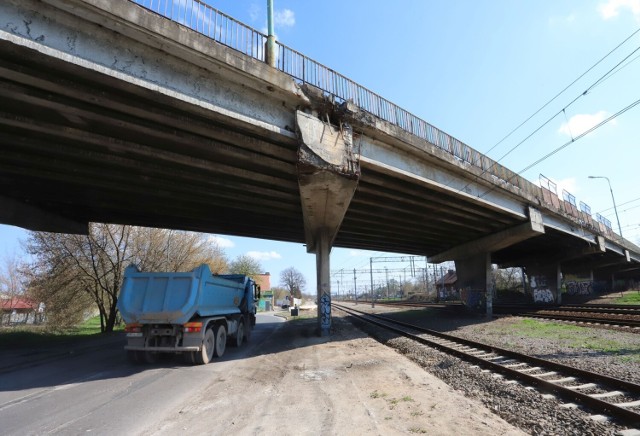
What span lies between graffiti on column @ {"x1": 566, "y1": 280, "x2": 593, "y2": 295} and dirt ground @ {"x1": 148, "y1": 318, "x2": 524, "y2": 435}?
4685 cm

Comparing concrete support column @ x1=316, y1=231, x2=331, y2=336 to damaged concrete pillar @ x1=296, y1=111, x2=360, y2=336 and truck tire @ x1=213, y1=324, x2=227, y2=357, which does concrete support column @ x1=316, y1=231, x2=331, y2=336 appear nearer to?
damaged concrete pillar @ x1=296, y1=111, x2=360, y2=336

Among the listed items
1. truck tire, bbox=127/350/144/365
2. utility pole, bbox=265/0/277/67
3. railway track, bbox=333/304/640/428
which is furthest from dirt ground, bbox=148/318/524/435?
A: utility pole, bbox=265/0/277/67

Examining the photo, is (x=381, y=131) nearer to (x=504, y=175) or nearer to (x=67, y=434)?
(x=504, y=175)

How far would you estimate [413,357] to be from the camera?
11078 millimetres

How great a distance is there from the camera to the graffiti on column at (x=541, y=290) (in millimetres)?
38531

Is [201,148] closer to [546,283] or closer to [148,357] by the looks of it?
[148,357]

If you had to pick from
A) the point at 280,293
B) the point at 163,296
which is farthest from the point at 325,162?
the point at 280,293

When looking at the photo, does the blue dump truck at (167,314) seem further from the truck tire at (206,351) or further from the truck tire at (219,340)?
the truck tire at (219,340)

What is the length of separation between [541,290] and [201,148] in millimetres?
40695

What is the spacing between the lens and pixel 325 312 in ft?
60.1

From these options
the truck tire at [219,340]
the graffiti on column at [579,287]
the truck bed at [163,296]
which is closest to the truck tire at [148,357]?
the truck bed at [163,296]

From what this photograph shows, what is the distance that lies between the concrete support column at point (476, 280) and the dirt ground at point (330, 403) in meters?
18.8

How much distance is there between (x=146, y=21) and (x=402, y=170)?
10.1 meters

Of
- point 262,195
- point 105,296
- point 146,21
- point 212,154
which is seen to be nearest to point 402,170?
point 262,195
